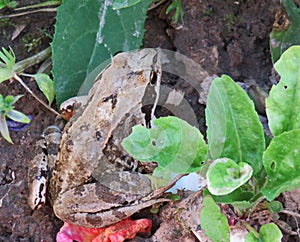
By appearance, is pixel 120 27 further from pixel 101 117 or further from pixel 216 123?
pixel 216 123

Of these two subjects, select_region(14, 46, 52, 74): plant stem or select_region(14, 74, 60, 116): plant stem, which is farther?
select_region(14, 46, 52, 74): plant stem

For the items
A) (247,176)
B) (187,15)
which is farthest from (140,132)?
(187,15)

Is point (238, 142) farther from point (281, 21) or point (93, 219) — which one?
point (281, 21)

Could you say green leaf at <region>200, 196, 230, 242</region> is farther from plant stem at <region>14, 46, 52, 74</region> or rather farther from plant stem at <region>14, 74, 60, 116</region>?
plant stem at <region>14, 46, 52, 74</region>

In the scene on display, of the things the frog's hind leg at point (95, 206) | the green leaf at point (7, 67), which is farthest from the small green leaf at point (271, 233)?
the green leaf at point (7, 67)

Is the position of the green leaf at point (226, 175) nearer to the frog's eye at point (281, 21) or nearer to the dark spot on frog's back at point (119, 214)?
the dark spot on frog's back at point (119, 214)

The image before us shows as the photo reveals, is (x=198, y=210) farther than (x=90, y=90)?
No

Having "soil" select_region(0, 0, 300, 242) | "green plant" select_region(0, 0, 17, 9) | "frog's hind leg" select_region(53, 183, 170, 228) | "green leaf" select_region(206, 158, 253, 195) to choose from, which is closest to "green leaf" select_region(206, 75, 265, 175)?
"green leaf" select_region(206, 158, 253, 195)
